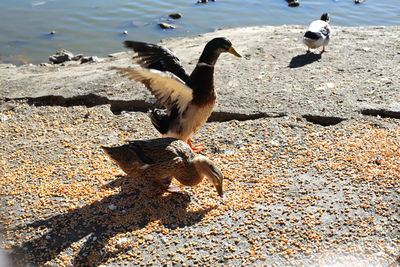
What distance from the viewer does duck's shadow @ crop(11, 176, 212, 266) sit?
325 centimetres

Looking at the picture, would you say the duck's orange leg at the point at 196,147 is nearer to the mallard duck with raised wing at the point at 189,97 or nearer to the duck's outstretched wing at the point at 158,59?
the mallard duck with raised wing at the point at 189,97

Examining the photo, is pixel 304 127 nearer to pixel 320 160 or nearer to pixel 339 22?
pixel 320 160

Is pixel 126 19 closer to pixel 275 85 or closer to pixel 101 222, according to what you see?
pixel 275 85

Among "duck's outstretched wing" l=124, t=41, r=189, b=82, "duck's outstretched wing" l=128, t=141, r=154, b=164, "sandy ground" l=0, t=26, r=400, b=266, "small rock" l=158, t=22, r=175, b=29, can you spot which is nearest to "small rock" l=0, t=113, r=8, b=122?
"sandy ground" l=0, t=26, r=400, b=266

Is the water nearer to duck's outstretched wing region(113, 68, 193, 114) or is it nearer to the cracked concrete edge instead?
the cracked concrete edge

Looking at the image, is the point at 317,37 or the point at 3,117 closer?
the point at 3,117

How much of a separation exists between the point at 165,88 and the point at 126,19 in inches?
326

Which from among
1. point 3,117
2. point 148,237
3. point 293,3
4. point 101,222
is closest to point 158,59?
point 101,222

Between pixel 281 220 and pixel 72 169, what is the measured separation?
2.21m

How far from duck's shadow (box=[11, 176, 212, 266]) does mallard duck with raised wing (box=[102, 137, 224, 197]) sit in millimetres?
222

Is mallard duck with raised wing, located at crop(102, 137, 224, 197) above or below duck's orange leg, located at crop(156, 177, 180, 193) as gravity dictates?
above

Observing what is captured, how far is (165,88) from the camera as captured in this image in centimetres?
385

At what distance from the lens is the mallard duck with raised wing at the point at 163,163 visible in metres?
3.64

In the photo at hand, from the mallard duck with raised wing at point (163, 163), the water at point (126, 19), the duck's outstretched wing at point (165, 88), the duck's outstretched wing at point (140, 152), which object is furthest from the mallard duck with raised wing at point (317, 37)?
the water at point (126, 19)
